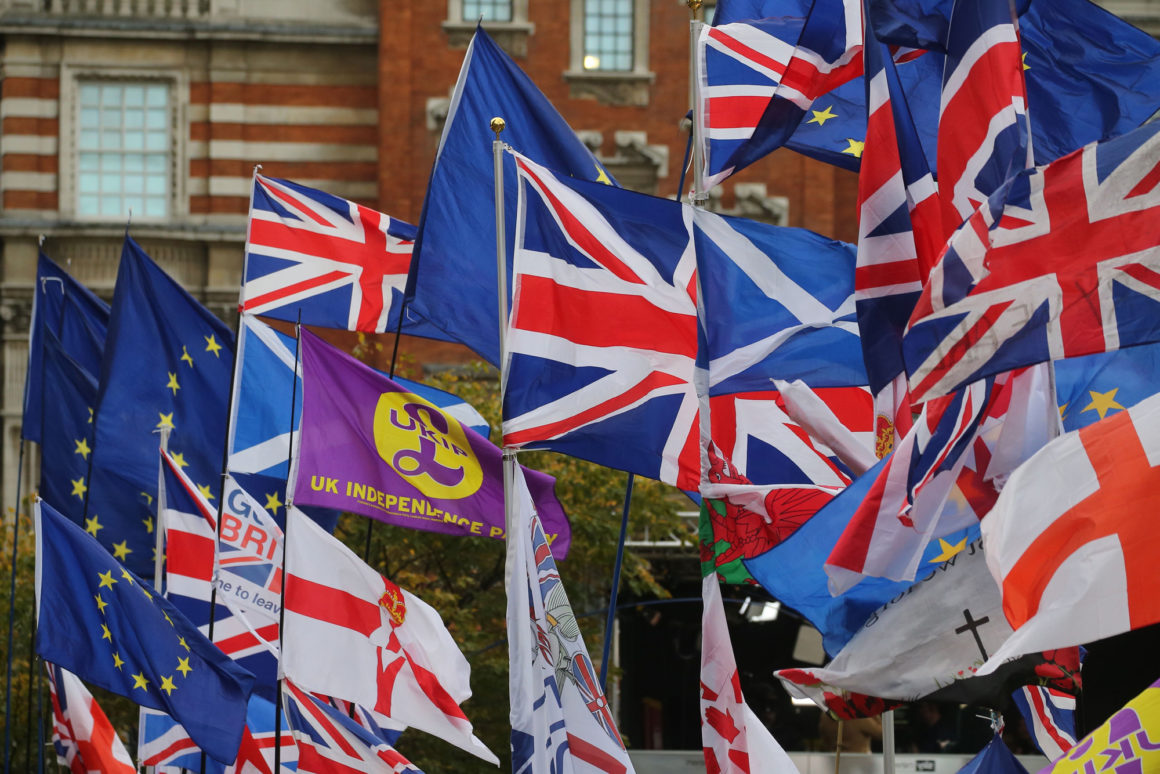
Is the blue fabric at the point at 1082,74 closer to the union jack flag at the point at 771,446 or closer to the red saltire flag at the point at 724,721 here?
the union jack flag at the point at 771,446

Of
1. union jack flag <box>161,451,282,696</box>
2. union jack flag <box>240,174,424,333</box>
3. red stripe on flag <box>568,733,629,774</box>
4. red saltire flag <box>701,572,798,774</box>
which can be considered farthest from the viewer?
union jack flag <box>240,174,424,333</box>

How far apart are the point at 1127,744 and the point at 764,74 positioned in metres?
6.49

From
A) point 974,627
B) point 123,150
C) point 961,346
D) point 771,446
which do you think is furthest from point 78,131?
point 961,346

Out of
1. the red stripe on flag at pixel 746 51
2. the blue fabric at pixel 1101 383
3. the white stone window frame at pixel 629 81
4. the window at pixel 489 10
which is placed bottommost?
the blue fabric at pixel 1101 383

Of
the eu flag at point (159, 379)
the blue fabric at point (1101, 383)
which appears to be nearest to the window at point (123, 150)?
the eu flag at point (159, 379)

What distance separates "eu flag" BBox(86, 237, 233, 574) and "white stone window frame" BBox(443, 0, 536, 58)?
15.8m

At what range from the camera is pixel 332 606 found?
36.7 feet

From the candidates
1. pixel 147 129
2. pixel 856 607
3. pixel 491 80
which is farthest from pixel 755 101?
pixel 147 129

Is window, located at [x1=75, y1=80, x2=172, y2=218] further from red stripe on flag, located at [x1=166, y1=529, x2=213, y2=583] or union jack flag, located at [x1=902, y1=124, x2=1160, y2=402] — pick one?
union jack flag, located at [x1=902, y1=124, x2=1160, y2=402]

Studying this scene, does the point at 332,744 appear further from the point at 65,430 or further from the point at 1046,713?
the point at 65,430

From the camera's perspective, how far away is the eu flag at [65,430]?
1519cm

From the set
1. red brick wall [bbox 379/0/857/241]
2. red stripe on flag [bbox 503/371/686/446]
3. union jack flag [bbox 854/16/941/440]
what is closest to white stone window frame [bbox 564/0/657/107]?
red brick wall [bbox 379/0/857/241]

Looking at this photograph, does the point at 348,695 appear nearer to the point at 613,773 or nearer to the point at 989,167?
the point at 613,773

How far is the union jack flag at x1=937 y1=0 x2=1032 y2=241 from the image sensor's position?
27.8ft
